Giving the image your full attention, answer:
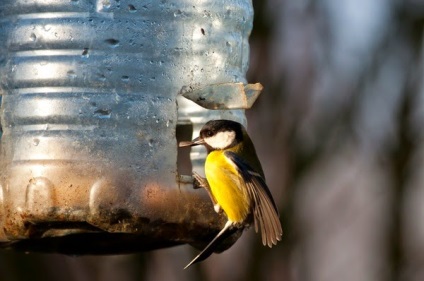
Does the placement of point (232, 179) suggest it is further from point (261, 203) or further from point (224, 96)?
point (224, 96)

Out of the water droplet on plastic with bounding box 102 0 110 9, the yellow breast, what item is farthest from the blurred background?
the water droplet on plastic with bounding box 102 0 110 9

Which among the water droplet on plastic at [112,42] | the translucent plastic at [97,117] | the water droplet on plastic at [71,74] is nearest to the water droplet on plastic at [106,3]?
the translucent plastic at [97,117]

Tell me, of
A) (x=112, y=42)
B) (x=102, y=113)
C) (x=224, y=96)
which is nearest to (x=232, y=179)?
(x=224, y=96)

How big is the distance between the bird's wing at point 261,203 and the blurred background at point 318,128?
3571 millimetres

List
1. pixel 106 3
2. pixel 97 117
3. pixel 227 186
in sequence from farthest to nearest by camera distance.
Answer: pixel 227 186 < pixel 106 3 < pixel 97 117

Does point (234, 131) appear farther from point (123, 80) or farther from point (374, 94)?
point (374, 94)

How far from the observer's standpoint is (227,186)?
4.66 metres

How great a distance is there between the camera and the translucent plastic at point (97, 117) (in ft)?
14.3

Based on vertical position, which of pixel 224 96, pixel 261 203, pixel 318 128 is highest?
pixel 224 96

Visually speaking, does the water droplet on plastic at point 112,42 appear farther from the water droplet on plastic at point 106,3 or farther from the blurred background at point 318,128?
the blurred background at point 318,128

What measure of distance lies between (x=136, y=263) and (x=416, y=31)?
2.43 m

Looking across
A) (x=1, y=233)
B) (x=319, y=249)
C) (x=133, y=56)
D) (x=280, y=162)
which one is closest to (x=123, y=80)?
(x=133, y=56)

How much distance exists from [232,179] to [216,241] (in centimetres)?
24

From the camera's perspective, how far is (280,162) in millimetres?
8281
